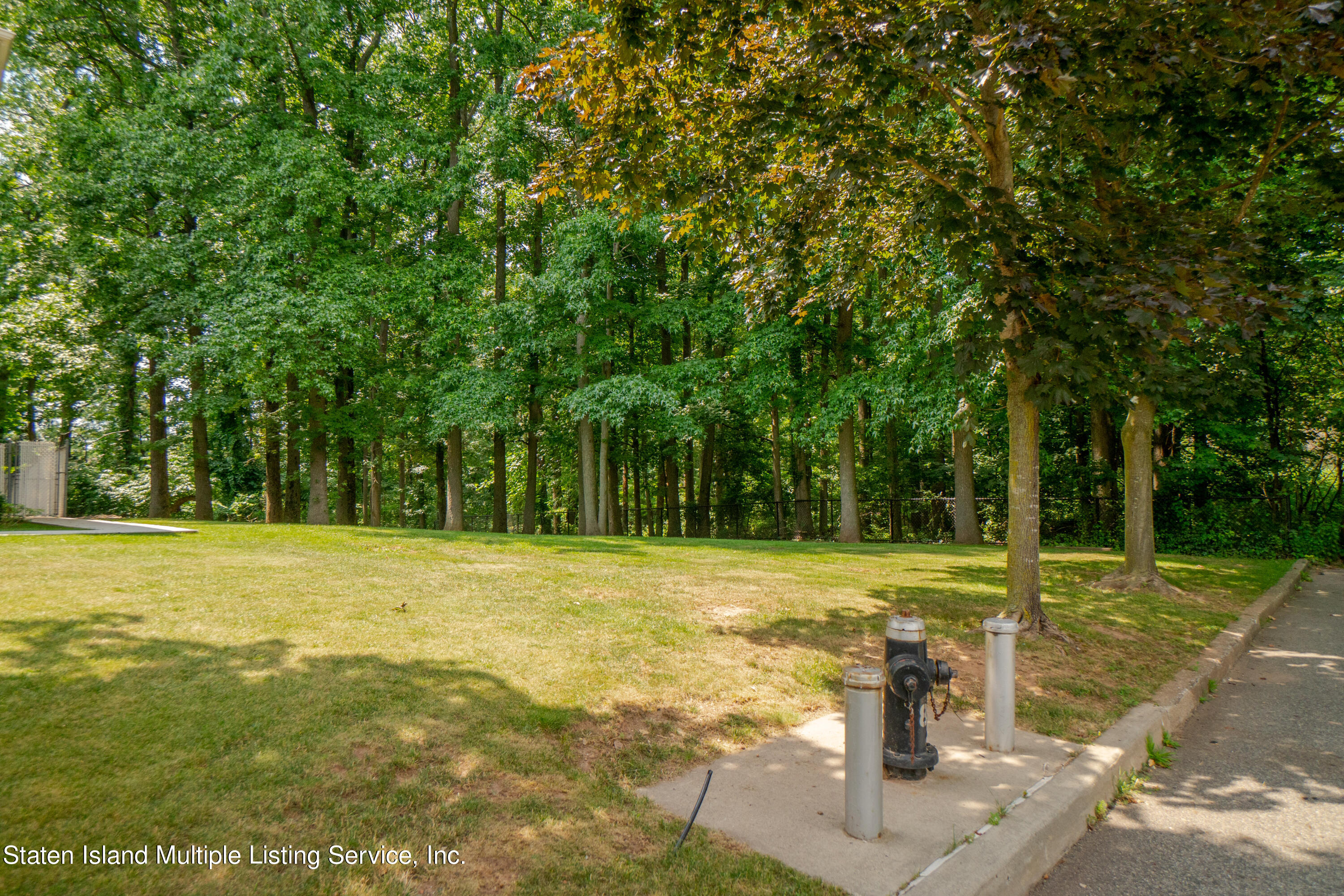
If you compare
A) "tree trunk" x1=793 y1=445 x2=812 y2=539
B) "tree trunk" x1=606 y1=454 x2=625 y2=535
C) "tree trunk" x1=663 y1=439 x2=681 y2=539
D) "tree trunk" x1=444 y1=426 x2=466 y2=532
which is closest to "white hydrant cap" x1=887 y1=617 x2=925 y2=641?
"tree trunk" x1=606 y1=454 x2=625 y2=535

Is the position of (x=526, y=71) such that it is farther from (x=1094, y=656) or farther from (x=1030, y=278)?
(x=1094, y=656)

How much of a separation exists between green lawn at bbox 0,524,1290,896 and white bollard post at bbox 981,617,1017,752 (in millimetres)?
620

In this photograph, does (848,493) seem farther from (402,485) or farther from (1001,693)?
(402,485)

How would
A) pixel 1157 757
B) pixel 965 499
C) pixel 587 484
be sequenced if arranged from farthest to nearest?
pixel 587 484, pixel 965 499, pixel 1157 757

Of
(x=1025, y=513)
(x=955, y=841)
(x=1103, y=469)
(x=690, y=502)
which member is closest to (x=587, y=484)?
(x=690, y=502)

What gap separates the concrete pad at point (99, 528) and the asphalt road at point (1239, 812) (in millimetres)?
14503

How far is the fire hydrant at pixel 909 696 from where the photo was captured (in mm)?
3840

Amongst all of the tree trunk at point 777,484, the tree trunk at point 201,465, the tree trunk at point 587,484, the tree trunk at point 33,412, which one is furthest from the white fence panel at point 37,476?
the tree trunk at point 777,484

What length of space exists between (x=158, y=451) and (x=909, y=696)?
24886 millimetres

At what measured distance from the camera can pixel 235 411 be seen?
22500mm

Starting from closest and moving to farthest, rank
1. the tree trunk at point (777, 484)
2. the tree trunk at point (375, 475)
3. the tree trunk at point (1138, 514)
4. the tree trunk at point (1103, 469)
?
1. the tree trunk at point (1138, 514)
2. the tree trunk at point (1103, 469)
3. the tree trunk at point (777, 484)
4. the tree trunk at point (375, 475)

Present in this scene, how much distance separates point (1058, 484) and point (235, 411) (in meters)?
25.9

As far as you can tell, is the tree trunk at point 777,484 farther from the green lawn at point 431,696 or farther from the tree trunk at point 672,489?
the green lawn at point 431,696

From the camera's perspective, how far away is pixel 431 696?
15.3 feet
